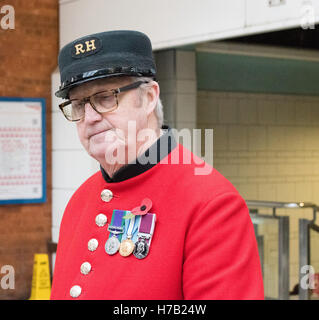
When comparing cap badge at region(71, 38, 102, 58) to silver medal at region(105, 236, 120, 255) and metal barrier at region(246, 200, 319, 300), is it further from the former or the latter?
metal barrier at region(246, 200, 319, 300)

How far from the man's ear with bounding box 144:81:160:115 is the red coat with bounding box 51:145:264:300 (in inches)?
5.2

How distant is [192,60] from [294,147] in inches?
89.8

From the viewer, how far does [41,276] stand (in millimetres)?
6543

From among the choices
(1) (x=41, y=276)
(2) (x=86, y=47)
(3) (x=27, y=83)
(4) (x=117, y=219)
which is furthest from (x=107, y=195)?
(3) (x=27, y=83)

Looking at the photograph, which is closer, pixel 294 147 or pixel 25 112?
pixel 25 112

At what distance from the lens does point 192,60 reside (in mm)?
6395

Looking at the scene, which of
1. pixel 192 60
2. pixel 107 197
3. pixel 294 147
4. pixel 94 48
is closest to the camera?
pixel 94 48

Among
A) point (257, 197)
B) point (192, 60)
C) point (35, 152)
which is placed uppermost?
point (192, 60)

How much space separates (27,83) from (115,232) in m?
5.15

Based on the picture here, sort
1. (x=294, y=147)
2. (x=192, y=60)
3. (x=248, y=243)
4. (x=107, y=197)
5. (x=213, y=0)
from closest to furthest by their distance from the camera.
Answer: (x=248, y=243) → (x=107, y=197) → (x=213, y=0) → (x=192, y=60) → (x=294, y=147)

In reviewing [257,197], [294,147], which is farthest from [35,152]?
[294,147]

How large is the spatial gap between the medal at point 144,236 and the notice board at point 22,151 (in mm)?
5058

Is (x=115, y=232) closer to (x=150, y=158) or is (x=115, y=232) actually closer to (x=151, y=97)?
(x=150, y=158)
